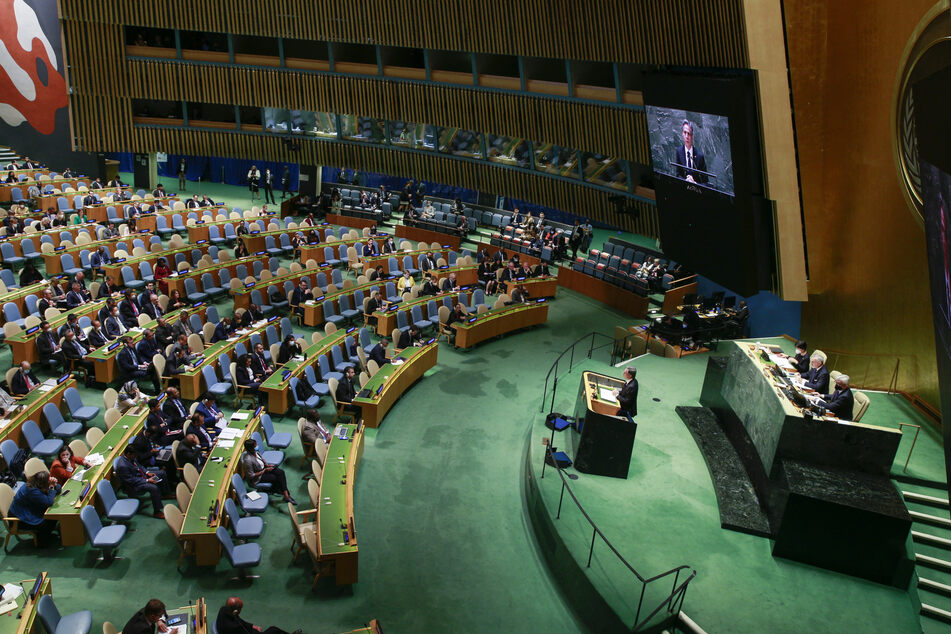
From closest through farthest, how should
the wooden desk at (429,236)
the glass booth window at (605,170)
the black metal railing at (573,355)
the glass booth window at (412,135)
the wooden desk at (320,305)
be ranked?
the black metal railing at (573,355) → the wooden desk at (320,305) → the glass booth window at (605,170) → the glass booth window at (412,135) → the wooden desk at (429,236)

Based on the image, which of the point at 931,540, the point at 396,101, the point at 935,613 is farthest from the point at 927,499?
the point at 396,101

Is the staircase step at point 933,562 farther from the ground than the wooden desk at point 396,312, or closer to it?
closer to it

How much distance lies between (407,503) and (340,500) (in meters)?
1.44

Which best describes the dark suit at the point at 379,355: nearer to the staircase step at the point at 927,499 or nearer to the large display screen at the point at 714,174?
the large display screen at the point at 714,174

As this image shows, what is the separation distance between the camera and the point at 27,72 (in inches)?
887

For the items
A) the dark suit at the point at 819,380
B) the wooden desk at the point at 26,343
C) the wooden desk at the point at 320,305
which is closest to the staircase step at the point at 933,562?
the dark suit at the point at 819,380

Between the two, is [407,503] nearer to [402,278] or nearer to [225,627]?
[225,627]

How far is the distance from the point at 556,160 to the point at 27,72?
17.8m

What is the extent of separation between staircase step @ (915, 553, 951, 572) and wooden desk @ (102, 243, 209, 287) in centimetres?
1544

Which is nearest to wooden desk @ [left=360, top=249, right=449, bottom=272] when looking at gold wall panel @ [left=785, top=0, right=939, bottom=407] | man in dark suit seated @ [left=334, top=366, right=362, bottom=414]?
man in dark suit seated @ [left=334, top=366, right=362, bottom=414]

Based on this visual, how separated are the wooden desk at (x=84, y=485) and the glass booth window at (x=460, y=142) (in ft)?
43.3

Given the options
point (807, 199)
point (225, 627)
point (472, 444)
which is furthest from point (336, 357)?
point (807, 199)

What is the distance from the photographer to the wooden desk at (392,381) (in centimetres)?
1158

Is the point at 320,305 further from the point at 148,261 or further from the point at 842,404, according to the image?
the point at 842,404
